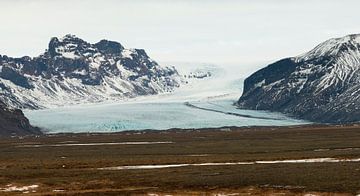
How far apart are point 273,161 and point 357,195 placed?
1475 inches

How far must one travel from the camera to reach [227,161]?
354 ft

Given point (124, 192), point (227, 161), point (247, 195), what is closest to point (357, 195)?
point (247, 195)

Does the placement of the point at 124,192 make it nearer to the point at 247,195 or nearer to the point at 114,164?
the point at 247,195

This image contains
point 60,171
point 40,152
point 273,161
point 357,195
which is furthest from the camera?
point 40,152

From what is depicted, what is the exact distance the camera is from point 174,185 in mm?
78125

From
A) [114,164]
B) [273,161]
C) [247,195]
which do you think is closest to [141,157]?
[114,164]

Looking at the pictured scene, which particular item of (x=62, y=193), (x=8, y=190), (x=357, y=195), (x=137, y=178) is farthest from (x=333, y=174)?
(x=8, y=190)

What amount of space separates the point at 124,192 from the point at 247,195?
11710 millimetres

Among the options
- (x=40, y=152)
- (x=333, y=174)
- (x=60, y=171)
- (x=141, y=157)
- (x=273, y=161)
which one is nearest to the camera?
(x=333, y=174)

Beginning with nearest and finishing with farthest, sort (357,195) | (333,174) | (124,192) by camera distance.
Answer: (357,195) < (124,192) < (333,174)

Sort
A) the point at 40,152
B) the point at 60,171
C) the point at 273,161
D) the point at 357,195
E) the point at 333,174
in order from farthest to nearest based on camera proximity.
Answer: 1. the point at 40,152
2. the point at 273,161
3. the point at 60,171
4. the point at 333,174
5. the point at 357,195

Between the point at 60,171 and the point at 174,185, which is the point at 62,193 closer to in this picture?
the point at 174,185

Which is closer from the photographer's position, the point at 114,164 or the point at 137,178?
the point at 137,178

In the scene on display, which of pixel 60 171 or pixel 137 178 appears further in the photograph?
pixel 60 171
